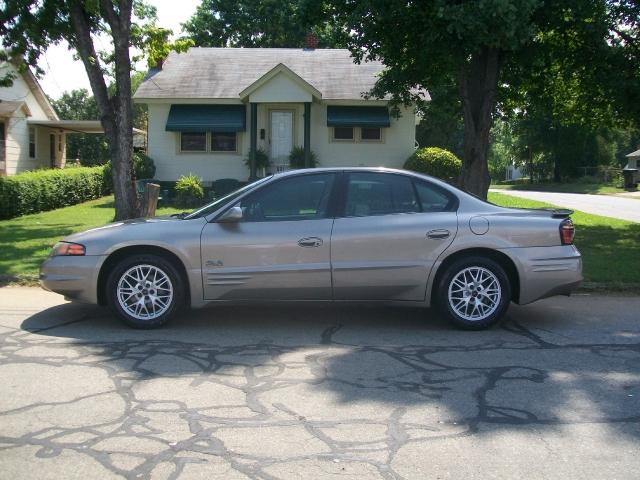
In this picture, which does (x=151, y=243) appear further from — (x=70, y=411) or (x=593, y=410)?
(x=593, y=410)

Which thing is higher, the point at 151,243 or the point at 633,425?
the point at 151,243

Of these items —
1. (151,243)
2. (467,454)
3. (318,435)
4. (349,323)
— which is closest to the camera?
(467,454)

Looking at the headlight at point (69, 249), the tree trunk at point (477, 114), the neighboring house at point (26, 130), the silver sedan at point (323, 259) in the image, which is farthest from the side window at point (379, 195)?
the neighboring house at point (26, 130)

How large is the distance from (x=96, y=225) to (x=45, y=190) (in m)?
5.50

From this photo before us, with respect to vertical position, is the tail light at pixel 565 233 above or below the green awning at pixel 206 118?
below

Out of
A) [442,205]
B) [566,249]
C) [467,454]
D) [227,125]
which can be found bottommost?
[467,454]

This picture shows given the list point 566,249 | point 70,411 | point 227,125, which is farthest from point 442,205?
point 227,125

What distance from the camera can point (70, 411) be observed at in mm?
4457

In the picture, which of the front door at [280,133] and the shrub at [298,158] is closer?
the shrub at [298,158]

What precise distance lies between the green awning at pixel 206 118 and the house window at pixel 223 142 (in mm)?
632

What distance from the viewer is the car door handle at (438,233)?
6.54m

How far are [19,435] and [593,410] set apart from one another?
375 cm

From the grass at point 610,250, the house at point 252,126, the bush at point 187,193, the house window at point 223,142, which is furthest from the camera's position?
the house window at point 223,142

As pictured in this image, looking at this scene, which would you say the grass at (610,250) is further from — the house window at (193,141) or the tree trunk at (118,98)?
the house window at (193,141)
